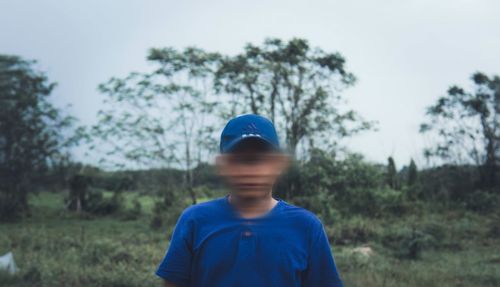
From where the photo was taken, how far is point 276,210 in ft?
3.58

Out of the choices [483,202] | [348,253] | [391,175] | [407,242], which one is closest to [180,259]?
[348,253]

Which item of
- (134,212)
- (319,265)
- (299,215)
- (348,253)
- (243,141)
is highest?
(243,141)

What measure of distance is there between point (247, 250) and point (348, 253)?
8.48 metres

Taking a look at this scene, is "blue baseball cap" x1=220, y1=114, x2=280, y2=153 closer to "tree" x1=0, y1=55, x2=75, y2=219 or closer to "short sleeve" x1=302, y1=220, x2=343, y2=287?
"short sleeve" x1=302, y1=220, x2=343, y2=287

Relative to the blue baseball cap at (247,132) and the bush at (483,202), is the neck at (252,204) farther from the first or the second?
the bush at (483,202)

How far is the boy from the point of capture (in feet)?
3.20

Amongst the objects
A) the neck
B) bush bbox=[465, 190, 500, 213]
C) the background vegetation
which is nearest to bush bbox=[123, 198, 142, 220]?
the background vegetation

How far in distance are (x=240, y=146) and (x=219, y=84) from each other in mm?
16065

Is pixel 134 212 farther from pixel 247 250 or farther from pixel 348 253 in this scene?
pixel 247 250

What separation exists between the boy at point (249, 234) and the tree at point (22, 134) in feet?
57.1

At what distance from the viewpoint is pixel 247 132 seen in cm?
100

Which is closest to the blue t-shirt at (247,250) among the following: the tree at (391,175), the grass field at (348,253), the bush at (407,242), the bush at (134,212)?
the grass field at (348,253)

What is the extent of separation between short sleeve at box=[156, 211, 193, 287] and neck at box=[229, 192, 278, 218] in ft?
0.49

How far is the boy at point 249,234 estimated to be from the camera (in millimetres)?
975
